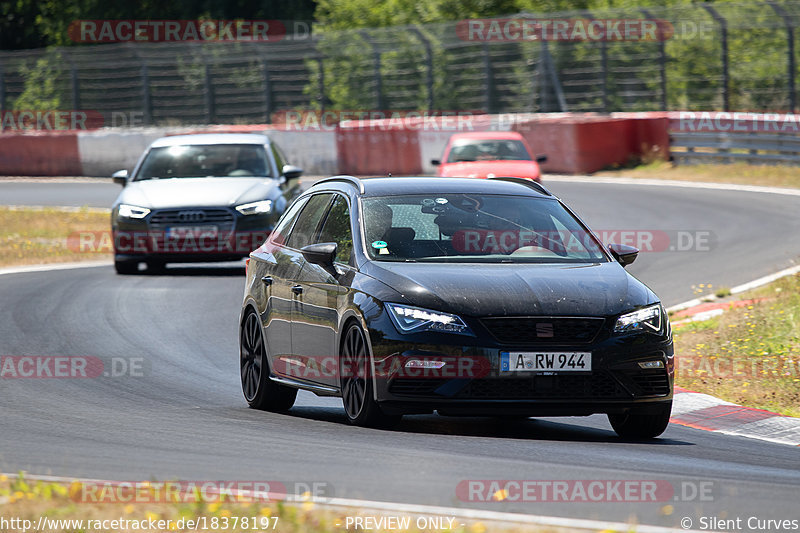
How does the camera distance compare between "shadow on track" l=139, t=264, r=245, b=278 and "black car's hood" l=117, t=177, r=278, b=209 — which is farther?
"shadow on track" l=139, t=264, r=245, b=278

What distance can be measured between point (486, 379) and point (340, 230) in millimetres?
1784

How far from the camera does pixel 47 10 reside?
208 ft

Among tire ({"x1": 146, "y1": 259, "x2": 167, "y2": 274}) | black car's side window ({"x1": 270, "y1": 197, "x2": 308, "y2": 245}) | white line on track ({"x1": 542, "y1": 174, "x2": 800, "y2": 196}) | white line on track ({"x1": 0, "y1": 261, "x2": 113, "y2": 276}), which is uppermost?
black car's side window ({"x1": 270, "y1": 197, "x2": 308, "y2": 245})

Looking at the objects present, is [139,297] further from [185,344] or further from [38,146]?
[38,146]

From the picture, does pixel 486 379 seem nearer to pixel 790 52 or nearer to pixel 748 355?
pixel 748 355

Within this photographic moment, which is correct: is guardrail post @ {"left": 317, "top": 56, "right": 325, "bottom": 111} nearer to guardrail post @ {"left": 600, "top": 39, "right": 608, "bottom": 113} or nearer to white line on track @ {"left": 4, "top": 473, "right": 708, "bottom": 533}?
guardrail post @ {"left": 600, "top": 39, "right": 608, "bottom": 113}

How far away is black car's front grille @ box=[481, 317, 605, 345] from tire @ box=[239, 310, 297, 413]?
2290 mm

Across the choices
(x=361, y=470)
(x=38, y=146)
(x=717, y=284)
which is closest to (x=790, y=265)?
(x=717, y=284)

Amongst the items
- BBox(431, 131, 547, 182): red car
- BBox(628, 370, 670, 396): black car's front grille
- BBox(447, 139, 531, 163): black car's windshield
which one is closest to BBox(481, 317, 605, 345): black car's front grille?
BBox(628, 370, 670, 396): black car's front grille

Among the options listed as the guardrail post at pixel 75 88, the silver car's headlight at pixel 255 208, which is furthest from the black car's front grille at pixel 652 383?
the guardrail post at pixel 75 88

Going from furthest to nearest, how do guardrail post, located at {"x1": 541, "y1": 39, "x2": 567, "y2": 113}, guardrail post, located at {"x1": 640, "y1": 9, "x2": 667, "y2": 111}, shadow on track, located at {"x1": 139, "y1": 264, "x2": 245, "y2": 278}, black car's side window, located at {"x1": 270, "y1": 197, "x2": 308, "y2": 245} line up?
guardrail post, located at {"x1": 541, "y1": 39, "x2": 567, "y2": 113} < guardrail post, located at {"x1": 640, "y1": 9, "x2": 667, "y2": 111} < shadow on track, located at {"x1": 139, "y1": 264, "x2": 245, "y2": 278} < black car's side window, located at {"x1": 270, "y1": 197, "x2": 308, "y2": 245}

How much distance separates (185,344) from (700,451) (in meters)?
6.32

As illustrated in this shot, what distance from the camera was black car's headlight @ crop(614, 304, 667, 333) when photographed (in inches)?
321

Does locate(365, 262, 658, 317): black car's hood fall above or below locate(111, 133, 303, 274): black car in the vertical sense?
above
